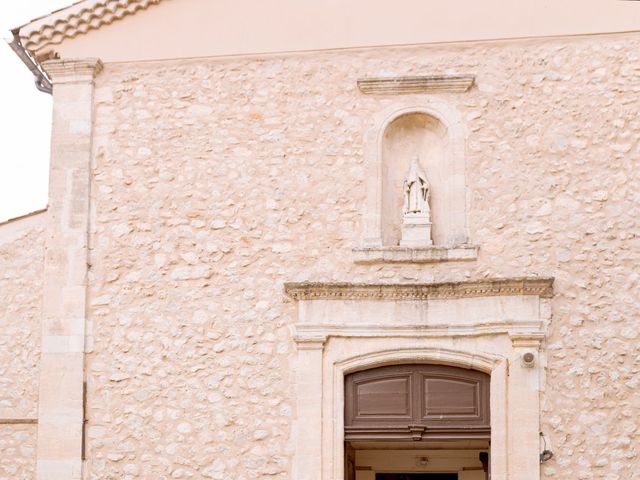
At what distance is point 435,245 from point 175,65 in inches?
126

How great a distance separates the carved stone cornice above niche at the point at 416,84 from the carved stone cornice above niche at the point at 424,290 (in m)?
1.93

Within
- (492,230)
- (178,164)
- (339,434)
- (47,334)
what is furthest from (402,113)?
(47,334)

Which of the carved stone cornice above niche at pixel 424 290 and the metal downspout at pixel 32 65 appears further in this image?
the metal downspout at pixel 32 65

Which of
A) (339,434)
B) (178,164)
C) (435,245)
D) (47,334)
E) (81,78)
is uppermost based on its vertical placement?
(81,78)

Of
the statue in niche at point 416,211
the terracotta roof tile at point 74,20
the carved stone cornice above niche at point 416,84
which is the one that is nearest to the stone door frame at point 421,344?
the statue in niche at point 416,211

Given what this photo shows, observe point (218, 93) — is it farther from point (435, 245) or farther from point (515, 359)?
point (515, 359)

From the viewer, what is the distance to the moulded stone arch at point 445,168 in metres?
12.2

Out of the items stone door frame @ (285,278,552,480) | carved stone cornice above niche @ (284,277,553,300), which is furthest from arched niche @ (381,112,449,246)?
stone door frame @ (285,278,552,480)

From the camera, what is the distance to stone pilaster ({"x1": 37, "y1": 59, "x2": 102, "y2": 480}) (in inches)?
478

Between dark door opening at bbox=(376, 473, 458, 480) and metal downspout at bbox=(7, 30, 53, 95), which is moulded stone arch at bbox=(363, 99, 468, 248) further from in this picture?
dark door opening at bbox=(376, 473, 458, 480)

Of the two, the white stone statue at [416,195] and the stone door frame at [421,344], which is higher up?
the white stone statue at [416,195]

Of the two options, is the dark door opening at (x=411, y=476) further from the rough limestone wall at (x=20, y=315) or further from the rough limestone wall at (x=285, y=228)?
the rough limestone wall at (x=20, y=315)

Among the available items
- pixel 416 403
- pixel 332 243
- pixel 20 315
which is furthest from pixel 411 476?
pixel 20 315

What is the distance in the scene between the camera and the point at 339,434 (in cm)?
1190
